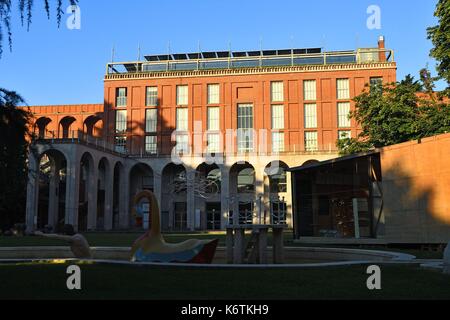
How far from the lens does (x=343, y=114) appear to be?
58.1 meters

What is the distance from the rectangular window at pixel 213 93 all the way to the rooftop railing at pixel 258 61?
252 cm

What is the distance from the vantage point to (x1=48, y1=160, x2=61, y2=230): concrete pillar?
47.8m

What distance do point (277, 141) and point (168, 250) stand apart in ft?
153

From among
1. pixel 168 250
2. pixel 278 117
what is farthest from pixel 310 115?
pixel 168 250

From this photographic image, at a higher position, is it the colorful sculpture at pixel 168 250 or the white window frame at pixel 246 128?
the white window frame at pixel 246 128

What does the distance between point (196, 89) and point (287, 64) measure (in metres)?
12.5

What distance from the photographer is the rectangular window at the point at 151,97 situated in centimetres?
6088

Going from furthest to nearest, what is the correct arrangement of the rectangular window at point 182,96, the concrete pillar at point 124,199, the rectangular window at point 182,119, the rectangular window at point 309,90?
the rectangular window at point 182,96 < the rectangular window at point 182,119 < the rectangular window at point 309,90 < the concrete pillar at point 124,199

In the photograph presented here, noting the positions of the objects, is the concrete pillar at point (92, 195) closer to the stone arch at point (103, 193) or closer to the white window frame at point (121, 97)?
the stone arch at point (103, 193)

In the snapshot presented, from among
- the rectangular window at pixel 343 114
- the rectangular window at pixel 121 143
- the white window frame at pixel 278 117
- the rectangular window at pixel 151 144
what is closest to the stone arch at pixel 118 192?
the rectangular window at pixel 121 143

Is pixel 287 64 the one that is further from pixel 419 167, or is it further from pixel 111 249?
pixel 111 249

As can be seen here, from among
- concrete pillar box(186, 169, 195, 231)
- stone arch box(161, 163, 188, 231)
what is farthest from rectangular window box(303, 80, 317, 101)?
stone arch box(161, 163, 188, 231)

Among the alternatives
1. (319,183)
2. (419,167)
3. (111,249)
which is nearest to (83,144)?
(319,183)

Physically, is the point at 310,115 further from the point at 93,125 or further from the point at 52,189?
the point at 93,125
